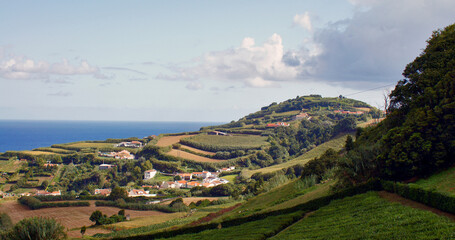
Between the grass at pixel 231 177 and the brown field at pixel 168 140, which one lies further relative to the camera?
the brown field at pixel 168 140

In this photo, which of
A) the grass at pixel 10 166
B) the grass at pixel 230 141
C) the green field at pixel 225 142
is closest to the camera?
the grass at pixel 10 166

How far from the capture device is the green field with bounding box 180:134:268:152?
132 meters

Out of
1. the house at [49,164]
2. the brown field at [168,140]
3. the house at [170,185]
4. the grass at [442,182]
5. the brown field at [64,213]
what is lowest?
the house at [170,185]

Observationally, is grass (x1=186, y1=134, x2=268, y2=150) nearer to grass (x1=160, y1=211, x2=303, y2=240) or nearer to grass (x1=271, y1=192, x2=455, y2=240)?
grass (x1=160, y1=211, x2=303, y2=240)

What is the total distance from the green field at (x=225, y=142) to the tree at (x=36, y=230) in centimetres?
10166

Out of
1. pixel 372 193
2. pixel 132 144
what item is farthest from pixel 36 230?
pixel 132 144

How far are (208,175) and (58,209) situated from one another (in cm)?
4713

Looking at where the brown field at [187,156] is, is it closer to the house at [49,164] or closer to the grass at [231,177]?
the grass at [231,177]

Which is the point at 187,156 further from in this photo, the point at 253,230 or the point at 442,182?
the point at 442,182

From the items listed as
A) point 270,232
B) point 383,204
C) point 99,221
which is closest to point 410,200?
point 383,204

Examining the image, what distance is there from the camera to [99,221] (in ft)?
154

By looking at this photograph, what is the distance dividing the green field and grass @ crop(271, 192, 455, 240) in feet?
357

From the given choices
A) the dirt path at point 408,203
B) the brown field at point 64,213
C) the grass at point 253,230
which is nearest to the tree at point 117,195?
the brown field at point 64,213

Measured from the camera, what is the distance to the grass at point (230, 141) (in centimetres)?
13462
